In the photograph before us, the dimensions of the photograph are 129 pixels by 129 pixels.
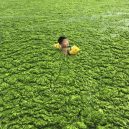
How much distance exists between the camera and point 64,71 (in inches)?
222

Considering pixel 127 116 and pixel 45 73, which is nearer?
pixel 127 116

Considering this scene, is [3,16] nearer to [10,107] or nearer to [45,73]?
[45,73]

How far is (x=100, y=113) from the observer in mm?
4246

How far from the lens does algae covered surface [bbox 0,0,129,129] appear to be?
4.19 m

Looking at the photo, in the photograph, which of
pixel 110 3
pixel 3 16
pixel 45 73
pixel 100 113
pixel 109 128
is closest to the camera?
pixel 109 128

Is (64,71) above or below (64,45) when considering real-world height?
below

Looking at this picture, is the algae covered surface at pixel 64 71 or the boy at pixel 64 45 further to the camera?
the boy at pixel 64 45

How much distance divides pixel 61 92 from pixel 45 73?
2.81 ft

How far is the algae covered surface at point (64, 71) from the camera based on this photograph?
13.7 ft

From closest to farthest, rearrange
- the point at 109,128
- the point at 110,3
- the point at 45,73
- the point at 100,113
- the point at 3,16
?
the point at 109,128 → the point at 100,113 → the point at 45,73 → the point at 3,16 → the point at 110,3

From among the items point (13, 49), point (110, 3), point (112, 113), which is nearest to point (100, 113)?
point (112, 113)

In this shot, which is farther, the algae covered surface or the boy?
the boy

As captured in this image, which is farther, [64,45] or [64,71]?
[64,45]

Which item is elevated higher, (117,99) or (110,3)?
(110,3)
